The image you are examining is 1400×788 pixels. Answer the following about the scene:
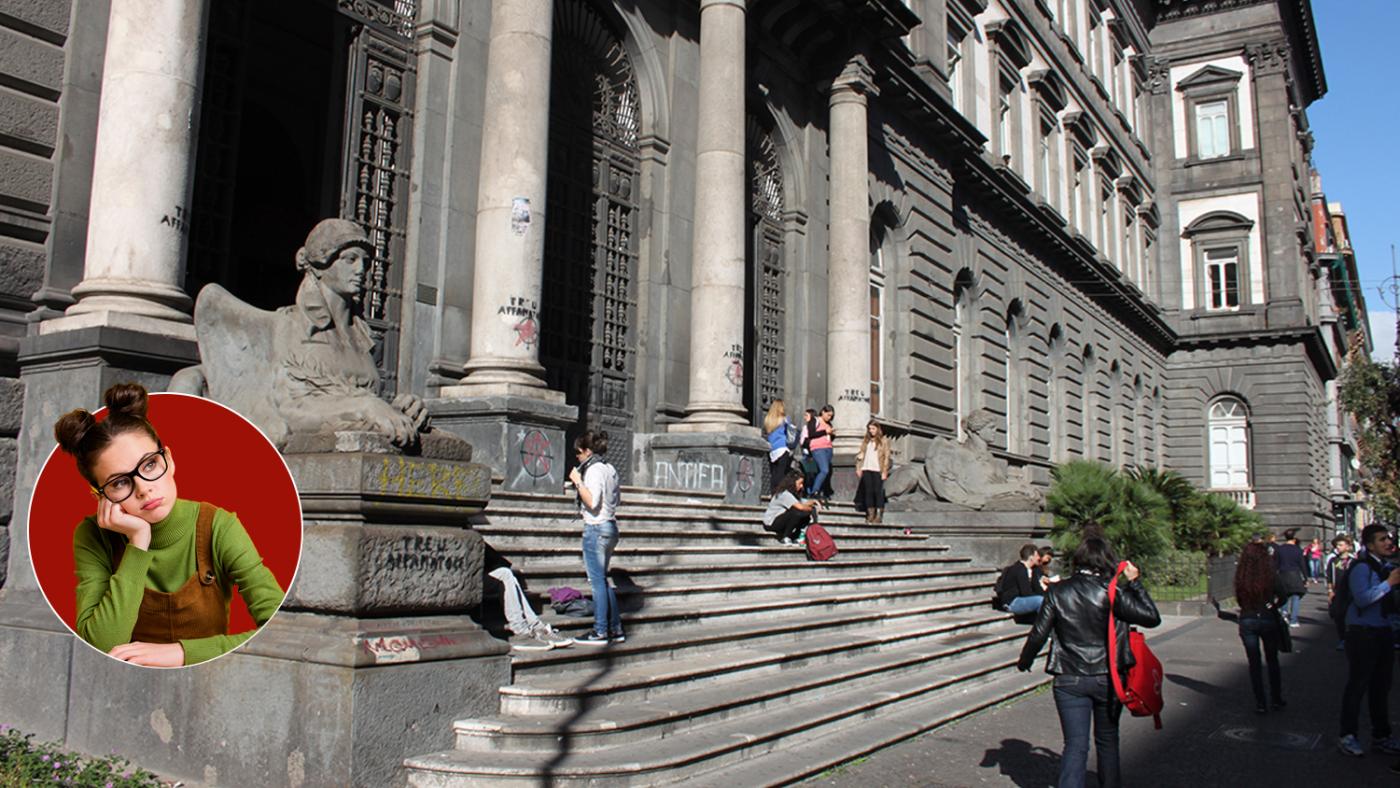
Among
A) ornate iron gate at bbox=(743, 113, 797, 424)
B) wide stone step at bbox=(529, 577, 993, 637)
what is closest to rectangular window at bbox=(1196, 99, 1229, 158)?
ornate iron gate at bbox=(743, 113, 797, 424)

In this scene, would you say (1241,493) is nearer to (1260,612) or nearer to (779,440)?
(779,440)

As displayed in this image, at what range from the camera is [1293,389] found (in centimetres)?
4597

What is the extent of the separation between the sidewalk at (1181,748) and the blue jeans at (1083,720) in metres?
1.19

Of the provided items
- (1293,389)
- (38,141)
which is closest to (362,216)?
(38,141)

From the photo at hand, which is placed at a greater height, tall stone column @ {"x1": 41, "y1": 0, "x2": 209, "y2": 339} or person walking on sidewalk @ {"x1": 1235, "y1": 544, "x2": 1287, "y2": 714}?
tall stone column @ {"x1": 41, "y1": 0, "x2": 209, "y2": 339}

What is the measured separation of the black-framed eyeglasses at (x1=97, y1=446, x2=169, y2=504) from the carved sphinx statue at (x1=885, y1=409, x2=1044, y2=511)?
50.2ft

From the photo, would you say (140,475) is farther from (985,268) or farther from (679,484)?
(985,268)

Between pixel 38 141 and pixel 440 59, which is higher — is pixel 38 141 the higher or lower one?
the lower one

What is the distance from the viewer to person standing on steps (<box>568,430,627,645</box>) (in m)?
8.10

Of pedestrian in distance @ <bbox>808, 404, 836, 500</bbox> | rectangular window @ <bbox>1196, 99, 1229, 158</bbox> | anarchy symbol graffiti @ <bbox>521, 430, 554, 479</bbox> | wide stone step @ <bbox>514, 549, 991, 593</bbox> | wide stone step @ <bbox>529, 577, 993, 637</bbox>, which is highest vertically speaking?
rectangular window @ <bbox>1196, 99, 1229, 158</bbox>

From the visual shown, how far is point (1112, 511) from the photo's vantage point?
21641mm

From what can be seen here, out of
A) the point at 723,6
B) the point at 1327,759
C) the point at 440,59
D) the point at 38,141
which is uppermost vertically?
the point at 723,6

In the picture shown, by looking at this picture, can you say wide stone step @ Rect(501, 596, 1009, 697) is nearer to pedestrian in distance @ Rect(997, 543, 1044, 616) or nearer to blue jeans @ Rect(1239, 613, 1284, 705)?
pedestrian in distance @ Rect(997, 543, 1044, 616)

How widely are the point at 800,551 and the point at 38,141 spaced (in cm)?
881
